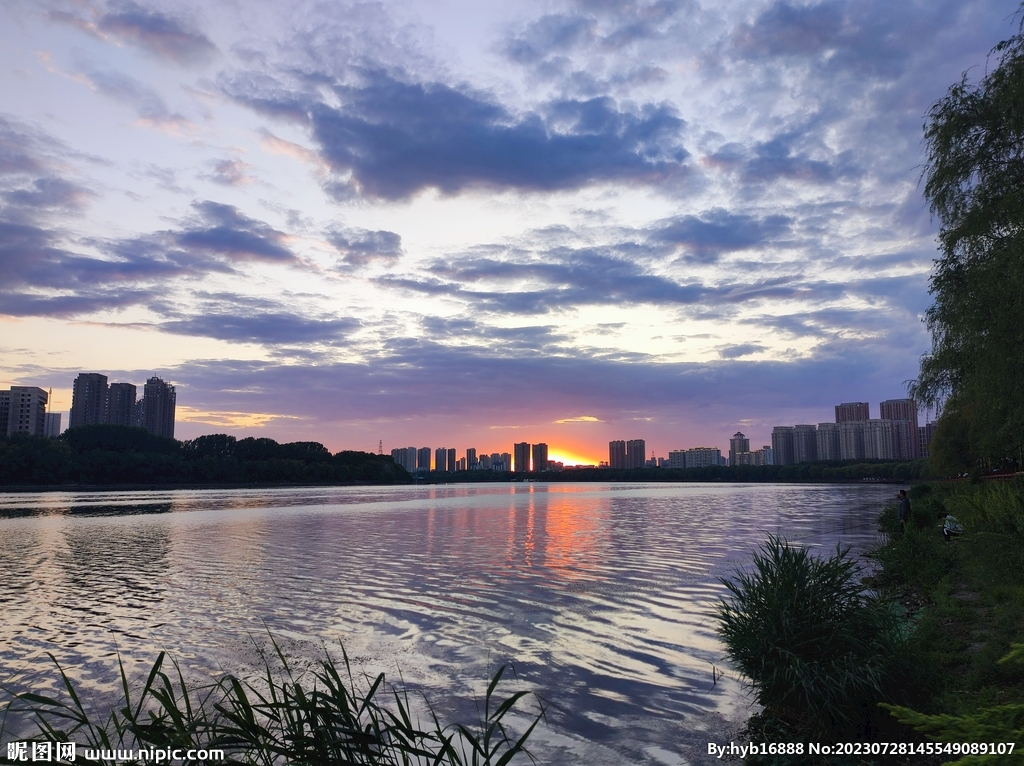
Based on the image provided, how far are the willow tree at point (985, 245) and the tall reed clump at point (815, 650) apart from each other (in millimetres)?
11473

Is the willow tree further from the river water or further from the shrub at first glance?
the shrub

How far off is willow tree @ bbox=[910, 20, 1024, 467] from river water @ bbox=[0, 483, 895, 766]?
368 inches

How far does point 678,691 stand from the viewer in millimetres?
10453

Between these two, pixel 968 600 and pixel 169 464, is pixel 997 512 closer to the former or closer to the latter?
pixel 968 600

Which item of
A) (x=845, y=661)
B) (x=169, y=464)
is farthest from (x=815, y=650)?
(x=169, y=464)

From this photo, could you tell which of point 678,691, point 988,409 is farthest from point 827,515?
point 678,691

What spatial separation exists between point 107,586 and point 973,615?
23.8 metres

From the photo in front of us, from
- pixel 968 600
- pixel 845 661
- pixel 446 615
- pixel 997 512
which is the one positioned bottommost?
pixel 446 615

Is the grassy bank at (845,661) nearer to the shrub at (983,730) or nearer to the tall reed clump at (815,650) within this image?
the tall reed clump at (815,650)

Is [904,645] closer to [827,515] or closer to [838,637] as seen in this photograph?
[838,637]

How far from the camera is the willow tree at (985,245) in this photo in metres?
16.8

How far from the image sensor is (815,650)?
326 inches

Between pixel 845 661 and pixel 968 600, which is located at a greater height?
pixel 845 661

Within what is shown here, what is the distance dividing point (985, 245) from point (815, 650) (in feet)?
53.0
